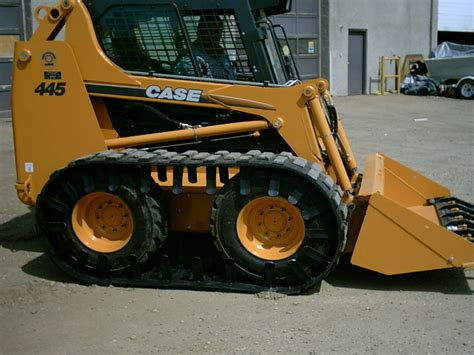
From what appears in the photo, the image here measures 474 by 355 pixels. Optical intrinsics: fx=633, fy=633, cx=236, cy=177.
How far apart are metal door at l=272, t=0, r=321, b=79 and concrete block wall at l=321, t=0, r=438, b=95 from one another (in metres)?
0.31

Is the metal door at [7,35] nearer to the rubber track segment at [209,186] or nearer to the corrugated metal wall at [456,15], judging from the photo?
the rubber track segment at [209,186]

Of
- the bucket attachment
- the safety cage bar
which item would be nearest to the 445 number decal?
the safety cage bar

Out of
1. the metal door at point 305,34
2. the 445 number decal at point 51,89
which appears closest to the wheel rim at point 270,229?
the 445 number decal at point 51,89

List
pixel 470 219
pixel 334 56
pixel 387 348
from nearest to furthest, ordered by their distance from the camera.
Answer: pixel 387 348 < pixel 470 219 < pixel 334 56

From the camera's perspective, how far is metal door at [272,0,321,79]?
21078 mm

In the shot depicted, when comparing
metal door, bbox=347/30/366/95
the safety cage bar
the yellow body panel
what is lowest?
metal door, bbox=347/30/366/95

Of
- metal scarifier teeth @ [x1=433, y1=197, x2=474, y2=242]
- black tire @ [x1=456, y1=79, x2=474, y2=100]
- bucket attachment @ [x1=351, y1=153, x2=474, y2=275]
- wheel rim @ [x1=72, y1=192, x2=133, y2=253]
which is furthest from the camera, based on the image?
black tire @ [x1=456, y1=79, x2=474, y2=100]

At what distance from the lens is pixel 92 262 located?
5.27 metres

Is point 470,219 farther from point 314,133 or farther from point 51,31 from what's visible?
point 51,31

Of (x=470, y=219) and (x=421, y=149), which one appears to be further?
(x=421, y=149)

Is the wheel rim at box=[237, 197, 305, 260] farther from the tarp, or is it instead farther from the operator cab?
the tarp

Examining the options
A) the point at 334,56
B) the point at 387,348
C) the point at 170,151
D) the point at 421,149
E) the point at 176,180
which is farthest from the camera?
the point at 334,56

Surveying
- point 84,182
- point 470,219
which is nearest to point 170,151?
point 84,182

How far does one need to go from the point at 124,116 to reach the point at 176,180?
3.21 ft
